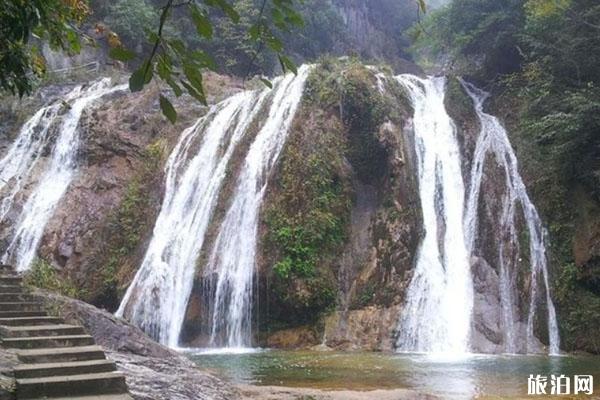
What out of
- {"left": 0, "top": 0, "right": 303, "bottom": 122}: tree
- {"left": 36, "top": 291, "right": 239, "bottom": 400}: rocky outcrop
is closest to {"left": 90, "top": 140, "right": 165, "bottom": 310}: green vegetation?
{"left": 36, "top": 291, "right": 239, "bottom": 400}: rocky outcrop

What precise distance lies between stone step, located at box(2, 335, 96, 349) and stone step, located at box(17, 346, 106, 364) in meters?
0.23

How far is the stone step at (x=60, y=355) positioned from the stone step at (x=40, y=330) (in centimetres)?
52

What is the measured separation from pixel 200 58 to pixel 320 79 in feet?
52.4

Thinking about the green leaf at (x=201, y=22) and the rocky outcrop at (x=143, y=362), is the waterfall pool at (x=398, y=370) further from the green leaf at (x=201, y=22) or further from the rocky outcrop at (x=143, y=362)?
the green leaf at (x=201, y=22)

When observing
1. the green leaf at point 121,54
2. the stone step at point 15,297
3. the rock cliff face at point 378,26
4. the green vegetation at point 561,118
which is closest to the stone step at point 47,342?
the stone step at point 15,297

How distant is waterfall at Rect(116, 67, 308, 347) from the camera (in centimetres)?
1384

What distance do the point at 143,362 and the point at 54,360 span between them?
1.48 m

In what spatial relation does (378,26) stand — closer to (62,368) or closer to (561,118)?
(561,118)

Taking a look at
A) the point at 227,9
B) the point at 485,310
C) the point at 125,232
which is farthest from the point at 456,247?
the point at 227,9

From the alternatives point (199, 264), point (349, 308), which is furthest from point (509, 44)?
point (199, 264)

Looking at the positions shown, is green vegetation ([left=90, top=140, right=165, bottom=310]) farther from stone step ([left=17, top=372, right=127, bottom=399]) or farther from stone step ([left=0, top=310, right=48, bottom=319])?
stone step ([left=17, top=372, right=127, bottom=399])

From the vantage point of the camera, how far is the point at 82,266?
1591cm

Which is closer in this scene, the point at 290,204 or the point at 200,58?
the point at 200,58

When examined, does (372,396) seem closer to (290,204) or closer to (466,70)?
(290,204)
